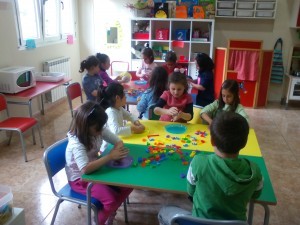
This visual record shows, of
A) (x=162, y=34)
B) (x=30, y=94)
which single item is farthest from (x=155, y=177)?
(x=162, y=34)

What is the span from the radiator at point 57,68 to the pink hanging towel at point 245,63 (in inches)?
118

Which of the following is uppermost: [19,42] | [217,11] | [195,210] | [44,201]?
[217,11]

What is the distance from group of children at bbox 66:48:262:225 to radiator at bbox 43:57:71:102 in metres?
2.38

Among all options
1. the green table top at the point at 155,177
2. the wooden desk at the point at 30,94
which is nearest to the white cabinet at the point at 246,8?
the wooden desk at the point at 30,94

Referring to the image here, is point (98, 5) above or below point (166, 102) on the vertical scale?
above

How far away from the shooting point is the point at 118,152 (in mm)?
1663

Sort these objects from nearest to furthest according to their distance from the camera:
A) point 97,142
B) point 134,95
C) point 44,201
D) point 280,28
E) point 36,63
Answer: point 97,142
point 44,201
point 134,95
point 36,63
point 280,28

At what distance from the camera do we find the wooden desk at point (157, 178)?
1.39m

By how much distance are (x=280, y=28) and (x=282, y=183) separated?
3.59 meters

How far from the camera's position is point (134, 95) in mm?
3176

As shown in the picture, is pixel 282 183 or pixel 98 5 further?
pixel 98 5

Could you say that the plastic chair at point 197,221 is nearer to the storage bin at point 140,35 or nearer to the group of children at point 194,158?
the group of children at point 194,158

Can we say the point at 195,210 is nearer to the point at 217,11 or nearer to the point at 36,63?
the point at 36,63

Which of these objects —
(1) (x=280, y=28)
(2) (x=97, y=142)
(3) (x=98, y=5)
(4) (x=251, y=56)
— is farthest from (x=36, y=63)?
(1) (x=280, y=28)
